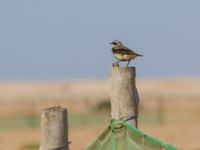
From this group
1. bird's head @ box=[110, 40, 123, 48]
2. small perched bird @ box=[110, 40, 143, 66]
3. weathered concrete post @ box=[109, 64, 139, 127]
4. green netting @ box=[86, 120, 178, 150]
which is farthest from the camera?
bird's head @ box=[110, 40, 123, 48]

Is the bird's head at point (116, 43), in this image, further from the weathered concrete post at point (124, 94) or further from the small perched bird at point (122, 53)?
the weathered concrete post at point (124, 94)

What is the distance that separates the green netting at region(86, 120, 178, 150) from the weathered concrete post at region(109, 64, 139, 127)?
0.14 m

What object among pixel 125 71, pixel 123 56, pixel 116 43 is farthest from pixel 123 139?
pixel 116 43

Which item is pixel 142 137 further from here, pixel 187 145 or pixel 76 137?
pixel 76 137

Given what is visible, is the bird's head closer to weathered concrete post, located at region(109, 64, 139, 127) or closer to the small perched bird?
the small perched bird

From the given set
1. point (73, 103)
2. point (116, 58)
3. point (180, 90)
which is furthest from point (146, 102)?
point (116, 58)

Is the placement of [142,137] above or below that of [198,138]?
above

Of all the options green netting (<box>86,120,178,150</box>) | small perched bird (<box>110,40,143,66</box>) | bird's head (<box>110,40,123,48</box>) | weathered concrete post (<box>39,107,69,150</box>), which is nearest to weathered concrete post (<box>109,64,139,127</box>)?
green netting (<box>86,120,178,150</box>)

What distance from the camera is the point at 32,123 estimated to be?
45.9 metres

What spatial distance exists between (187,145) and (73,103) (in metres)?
45.9

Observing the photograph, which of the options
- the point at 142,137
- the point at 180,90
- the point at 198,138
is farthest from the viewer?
the point at 180,90

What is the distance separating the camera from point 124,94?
9305 mm

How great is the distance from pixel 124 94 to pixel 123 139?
1.37 feet

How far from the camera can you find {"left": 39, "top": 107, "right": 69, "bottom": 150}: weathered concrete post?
9344mm
